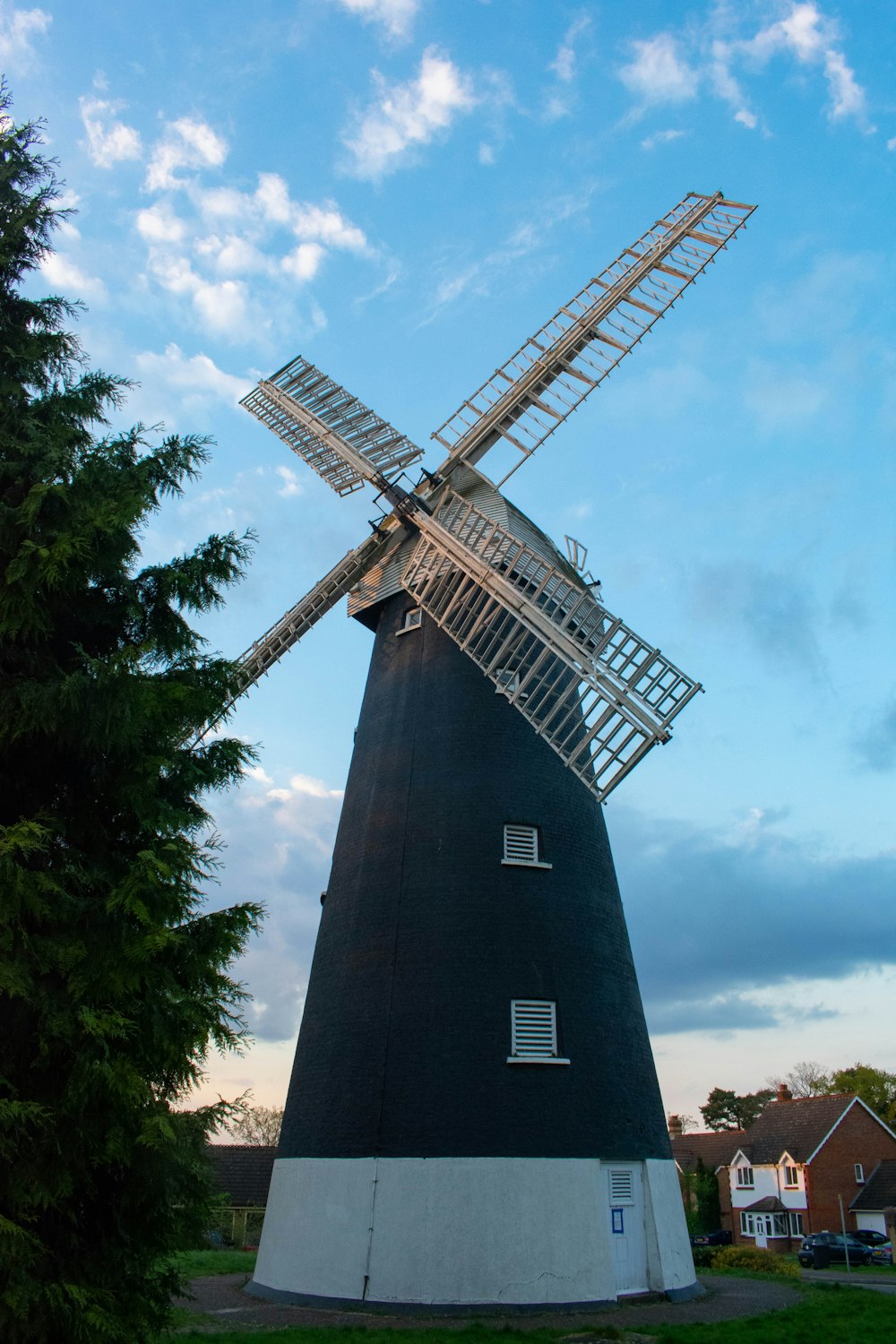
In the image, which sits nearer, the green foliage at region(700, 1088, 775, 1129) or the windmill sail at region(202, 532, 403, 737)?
the windmill sail at region(202, 532, 403, 737)

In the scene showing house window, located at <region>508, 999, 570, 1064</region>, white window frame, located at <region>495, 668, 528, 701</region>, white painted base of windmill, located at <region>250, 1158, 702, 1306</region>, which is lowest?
white painted base of windmill, located at <region>250, 1158, 702, 1306</region>

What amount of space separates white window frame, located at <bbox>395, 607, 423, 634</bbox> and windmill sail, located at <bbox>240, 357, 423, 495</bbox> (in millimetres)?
2981

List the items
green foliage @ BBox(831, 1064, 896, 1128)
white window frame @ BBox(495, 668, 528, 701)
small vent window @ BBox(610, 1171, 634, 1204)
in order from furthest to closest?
green foliage @ BBox(831, 1064, 896, 1128), white window frame @ BBox(495, 668, 528, 701), small vent window @ BBox(610, 1171, 634, 1204)

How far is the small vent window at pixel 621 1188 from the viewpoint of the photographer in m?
13.6

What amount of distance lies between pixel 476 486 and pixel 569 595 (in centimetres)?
437

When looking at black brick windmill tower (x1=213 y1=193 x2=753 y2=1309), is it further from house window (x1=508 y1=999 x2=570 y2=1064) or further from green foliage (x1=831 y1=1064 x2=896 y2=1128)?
green foliage (x1=831 y1=1064 x2=896 y2=1128)

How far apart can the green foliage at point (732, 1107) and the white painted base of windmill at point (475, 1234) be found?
6495 centimetres

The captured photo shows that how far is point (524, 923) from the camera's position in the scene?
14562 millimetres

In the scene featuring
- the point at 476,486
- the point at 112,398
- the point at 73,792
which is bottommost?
the point at 73,792

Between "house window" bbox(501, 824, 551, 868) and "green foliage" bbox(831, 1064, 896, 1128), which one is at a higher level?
"green foliage" bbox(831, 1064, 896, 1128)

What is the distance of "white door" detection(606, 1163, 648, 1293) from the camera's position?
13.4 m

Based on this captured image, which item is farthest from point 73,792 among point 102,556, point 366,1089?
point 366,1089

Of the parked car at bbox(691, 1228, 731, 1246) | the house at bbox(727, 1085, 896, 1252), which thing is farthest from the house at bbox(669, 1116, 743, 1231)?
the house at bbox(727, 1085, 896, 1252)

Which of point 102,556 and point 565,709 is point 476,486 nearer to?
point 565,709
